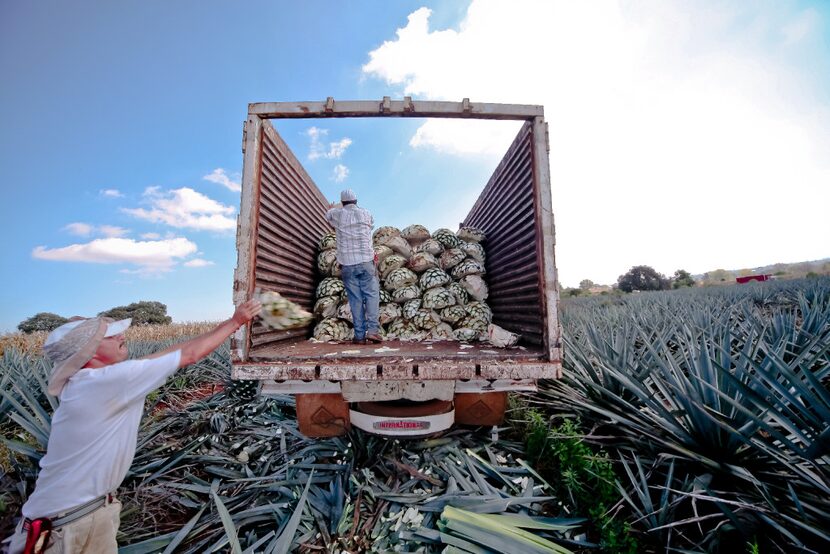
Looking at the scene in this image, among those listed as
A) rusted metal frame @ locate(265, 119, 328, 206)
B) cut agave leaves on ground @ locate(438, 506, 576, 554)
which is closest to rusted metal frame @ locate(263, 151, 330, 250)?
rusted metal frame @ locate(265, 119, 328, 206)

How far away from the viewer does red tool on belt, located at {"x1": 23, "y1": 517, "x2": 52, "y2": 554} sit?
146 cm

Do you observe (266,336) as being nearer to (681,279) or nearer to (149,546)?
(149,546)

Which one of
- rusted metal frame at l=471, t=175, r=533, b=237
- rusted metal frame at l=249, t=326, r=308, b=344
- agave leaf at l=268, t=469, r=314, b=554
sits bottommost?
agave leaf at l=268, t=469, r=314, b=554

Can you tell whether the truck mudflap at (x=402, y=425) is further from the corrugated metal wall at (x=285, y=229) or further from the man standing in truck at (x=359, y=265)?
the man standing in truck at (x=359, y=265)

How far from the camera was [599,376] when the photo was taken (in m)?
3.24

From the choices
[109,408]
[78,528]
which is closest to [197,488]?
[78,528]

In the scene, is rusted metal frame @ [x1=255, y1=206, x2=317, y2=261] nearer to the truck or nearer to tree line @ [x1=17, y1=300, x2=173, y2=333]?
the truck

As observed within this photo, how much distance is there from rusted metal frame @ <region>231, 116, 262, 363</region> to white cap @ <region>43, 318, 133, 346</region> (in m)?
0.70

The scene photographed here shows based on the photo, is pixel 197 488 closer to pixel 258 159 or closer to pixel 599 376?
pixel 258 159

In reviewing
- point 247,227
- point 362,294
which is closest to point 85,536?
point 247,227

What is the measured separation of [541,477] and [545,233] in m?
1.62

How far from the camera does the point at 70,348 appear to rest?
5.06ft

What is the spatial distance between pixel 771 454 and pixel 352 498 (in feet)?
7.46

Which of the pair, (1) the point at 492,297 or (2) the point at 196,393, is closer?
(1) the point at 492,297
